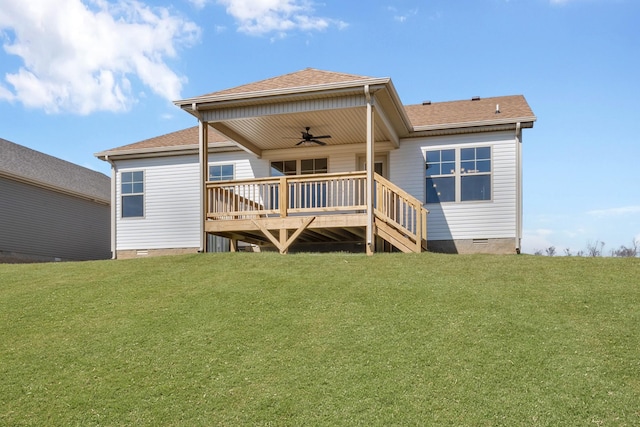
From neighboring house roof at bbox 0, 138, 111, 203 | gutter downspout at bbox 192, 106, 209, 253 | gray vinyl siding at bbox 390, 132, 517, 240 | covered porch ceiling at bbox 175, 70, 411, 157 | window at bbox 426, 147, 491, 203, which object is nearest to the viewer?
covered porch ceiling at bbox 175, 70, 411, 157

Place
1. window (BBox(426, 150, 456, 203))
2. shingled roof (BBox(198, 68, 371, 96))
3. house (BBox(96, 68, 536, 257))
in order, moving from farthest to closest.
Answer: window (BBox(426, 150, 456, 203))
house (BBox(96, 68, 536, 257))
shingled roof (BBox(198, 68, 371, 96))

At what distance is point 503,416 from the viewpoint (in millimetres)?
4832

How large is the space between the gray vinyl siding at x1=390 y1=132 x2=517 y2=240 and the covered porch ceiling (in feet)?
2.22

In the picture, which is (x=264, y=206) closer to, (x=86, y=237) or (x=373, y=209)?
(x=373, y=209)

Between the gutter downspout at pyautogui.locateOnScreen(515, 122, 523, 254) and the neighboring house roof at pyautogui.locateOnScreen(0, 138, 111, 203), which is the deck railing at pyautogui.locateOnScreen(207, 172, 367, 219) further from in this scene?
the neighboring house roof at pyautogui.locateOnScreen(0, 138, 111, 203)

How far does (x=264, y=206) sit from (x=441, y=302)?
7.92 metres

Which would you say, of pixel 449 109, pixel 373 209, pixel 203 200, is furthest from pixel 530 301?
pixel 449 109

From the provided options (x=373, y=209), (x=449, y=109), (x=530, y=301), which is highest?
(x=449, y=109)

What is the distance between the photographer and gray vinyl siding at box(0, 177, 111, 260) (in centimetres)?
1831

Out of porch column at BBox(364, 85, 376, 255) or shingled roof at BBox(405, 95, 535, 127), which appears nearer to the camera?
porch column at BBox(364, 85, 376, 255)

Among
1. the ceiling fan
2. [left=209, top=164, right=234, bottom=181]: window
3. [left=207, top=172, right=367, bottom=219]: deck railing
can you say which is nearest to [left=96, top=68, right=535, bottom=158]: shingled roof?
[left=209, top=164, right=234, bottom=181]: window

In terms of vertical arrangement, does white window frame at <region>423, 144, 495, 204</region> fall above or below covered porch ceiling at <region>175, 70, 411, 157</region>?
below

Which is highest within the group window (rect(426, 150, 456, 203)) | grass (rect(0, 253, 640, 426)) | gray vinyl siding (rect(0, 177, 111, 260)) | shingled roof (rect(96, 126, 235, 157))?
shingled roof (rect(96, 126, 235, 157))

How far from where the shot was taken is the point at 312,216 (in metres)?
11.5
